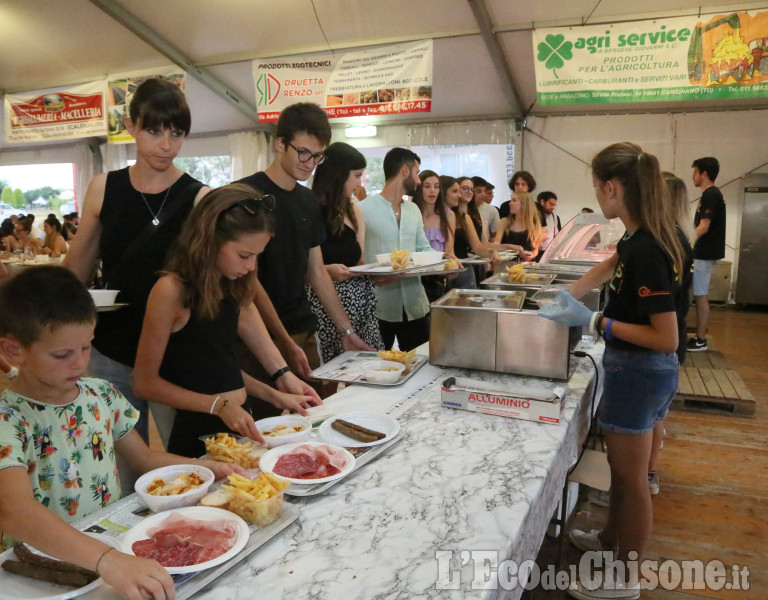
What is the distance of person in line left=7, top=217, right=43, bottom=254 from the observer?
330 inches

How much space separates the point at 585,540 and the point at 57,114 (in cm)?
826

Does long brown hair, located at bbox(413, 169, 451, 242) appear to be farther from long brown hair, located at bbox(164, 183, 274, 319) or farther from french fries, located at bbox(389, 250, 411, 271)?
long brown hair, located at bbox(164, 183, 274, 319)

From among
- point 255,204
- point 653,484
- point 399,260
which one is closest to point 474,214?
point 399,260

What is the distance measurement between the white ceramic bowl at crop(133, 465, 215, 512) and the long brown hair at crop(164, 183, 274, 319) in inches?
19.0

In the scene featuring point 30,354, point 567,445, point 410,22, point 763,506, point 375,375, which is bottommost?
point 763,506

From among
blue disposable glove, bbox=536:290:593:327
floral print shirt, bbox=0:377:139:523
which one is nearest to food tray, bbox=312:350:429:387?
blue disposable glove, bbox=536:290:593:327

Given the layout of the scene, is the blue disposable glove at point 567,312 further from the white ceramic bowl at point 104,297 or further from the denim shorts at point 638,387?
the white ceramic bowl at point 104,297

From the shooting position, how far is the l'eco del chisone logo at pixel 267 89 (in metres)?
6.05

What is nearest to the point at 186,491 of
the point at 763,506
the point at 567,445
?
the point at 567,445

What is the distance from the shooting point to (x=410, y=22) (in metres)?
6.23

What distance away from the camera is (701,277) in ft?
17.7

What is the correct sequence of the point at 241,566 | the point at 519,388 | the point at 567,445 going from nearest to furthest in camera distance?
1. the point at 241,566
2. the point at 567,445
3. the point at 519,388

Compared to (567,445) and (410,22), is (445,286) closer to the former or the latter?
(567,445)

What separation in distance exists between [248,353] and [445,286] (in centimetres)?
229
